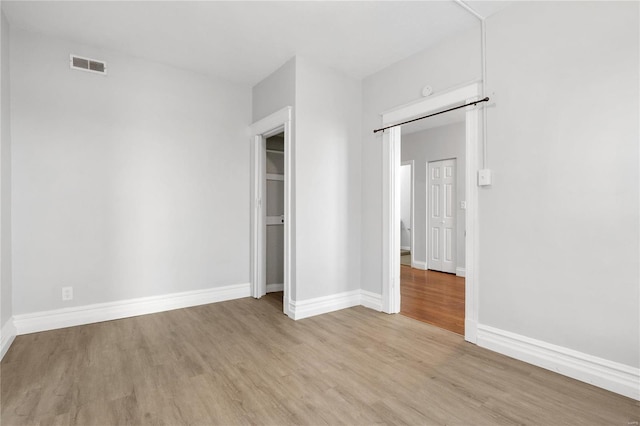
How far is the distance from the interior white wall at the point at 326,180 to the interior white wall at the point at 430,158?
8.75 feet

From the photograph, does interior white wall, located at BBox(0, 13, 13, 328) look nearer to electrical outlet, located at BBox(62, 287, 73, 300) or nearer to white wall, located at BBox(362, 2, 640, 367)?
electrical outlet, located at BBox(62, 287, 73, 300)

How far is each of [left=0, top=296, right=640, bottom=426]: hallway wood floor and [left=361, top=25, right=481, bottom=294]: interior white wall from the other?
98cm

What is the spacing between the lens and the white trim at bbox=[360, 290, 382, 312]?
362 cm

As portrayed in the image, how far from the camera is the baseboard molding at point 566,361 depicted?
1954 mm

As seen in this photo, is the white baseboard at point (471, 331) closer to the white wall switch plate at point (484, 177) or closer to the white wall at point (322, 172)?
the white wall switch plate at point (484, 177)

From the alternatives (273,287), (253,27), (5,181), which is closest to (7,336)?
(5,181)

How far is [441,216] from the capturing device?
19.8 ft

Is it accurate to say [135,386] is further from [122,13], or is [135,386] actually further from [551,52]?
[551,52]

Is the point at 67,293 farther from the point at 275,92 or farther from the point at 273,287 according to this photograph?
the point at 275,92

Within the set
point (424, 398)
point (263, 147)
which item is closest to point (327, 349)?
point (424, 398)

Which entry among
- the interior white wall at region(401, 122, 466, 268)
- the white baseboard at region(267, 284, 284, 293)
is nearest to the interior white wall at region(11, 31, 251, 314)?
the white baseboard at region(267, 284, 284, 293)

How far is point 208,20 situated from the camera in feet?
9.00

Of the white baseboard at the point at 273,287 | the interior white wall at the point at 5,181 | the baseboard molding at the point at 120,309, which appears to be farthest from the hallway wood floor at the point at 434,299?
the interior white wall at the point at 5,181

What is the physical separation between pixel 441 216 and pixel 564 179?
12.7ft
